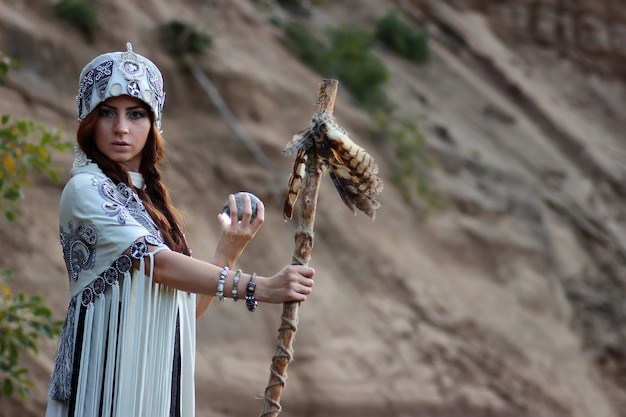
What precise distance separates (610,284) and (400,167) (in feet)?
10.5

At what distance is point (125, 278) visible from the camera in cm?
277

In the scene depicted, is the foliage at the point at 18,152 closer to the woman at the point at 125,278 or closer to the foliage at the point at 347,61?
the woman at the point at 125,278

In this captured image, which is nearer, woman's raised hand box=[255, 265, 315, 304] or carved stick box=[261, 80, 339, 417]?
woman's raised hand box=[255, 265, 315, 304]

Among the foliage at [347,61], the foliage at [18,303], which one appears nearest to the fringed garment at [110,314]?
the foliage at [18,303]

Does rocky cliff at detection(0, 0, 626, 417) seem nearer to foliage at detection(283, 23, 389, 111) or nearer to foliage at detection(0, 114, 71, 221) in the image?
foliage at detection(283, 23, 389, 111)

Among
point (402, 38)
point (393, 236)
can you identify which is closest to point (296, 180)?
point (393, 236)

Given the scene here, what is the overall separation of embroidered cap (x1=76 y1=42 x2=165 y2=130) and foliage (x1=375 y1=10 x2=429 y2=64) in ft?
35.5

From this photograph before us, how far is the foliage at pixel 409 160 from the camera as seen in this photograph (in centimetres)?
1088

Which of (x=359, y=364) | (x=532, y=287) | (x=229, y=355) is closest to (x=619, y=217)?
(x=532, y=287)

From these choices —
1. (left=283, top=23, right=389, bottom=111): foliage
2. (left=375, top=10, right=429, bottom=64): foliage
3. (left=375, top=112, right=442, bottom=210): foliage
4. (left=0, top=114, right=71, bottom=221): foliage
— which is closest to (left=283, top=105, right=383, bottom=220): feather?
(left=0, top=114, right=71, bottom=221): foliage

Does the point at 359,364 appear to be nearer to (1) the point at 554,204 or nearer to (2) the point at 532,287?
(2) the point at 532,287

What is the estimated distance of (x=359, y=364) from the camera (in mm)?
8812

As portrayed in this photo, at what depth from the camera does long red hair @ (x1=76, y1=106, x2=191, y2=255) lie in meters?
2.91

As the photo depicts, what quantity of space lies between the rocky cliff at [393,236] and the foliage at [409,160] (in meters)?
0.12
